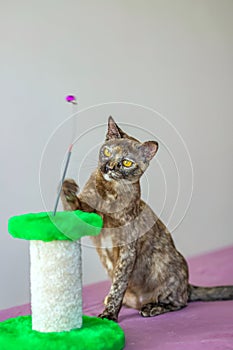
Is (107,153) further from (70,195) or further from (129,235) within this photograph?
(129,235)

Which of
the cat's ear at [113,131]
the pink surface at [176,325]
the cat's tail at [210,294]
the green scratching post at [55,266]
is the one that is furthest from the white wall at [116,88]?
the cat's tail at [210,294]

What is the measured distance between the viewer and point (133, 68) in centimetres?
255

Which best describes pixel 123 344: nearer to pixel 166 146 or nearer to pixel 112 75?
pixel 166 146

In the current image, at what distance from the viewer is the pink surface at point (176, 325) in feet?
4.84

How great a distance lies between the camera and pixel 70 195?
5.25 ft

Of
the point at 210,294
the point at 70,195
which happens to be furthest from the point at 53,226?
the point at 210,294

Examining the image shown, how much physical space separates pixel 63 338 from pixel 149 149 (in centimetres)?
56

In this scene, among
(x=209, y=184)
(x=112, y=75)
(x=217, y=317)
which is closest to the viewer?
(x=217, y=317)

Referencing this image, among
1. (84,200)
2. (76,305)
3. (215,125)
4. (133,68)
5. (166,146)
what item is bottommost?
(76,305)

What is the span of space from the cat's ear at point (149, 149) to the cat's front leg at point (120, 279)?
0.91 feet

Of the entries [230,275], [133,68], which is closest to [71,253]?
[230,275]

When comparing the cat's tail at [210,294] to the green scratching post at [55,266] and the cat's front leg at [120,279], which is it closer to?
the cat's front leg at [120,279]

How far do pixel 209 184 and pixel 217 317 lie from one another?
4.25 ft

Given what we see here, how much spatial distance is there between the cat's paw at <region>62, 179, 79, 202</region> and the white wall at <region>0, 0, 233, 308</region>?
4 centimetres
